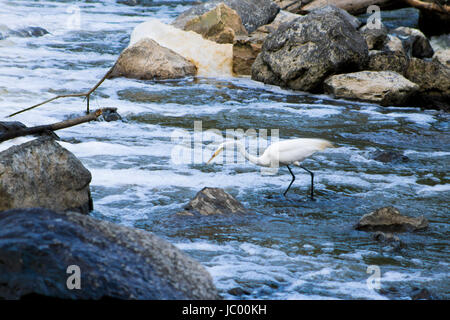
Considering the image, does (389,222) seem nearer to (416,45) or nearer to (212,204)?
(212,204)

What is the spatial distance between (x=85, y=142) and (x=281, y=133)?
271cm

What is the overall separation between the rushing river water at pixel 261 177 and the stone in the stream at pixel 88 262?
64 centimetres

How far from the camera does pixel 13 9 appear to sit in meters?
18.6

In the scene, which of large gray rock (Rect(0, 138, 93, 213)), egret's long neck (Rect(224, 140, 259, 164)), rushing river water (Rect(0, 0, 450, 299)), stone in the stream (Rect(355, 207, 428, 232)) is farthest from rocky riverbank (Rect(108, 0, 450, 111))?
large gray rock (Rect(0, 138, 93, 213))

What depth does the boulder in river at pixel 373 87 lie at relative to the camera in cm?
991

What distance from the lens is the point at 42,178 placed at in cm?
457

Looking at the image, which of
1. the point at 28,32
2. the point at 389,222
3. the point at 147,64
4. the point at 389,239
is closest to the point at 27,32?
the point at 28,32

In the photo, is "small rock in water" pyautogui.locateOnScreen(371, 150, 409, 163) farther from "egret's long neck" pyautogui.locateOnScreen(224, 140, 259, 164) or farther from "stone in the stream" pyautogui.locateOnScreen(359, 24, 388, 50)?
"stone in the stream" pyautogui.locateOnScreen(359, 24, 388, 50)

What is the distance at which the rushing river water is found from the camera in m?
4.19

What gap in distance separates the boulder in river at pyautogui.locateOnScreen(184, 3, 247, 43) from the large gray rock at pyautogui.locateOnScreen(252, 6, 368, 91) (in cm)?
183

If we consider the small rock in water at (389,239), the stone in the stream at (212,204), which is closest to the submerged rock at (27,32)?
the stone in the stream at (212,204)

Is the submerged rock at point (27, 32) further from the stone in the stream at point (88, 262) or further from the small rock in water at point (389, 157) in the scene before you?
the stone in the stream at point (88, 262)
